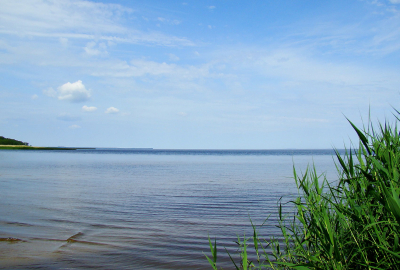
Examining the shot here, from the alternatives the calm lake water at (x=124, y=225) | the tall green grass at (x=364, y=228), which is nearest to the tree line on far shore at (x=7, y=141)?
the calm lake water at (x=124, y=225)

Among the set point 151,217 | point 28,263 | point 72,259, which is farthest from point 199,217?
point 28,263

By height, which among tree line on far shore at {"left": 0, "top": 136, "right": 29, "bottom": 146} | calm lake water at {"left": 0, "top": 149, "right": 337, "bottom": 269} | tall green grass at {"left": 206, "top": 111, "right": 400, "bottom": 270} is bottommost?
calm lake water at {"left": 0, "top": 149, "right": 337, "bottom": 269}

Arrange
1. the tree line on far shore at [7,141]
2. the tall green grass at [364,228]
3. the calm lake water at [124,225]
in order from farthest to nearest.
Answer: the tree line on far shore at [7,141] < the calm lake water at [124,225] < the tall green grass at [364,228]

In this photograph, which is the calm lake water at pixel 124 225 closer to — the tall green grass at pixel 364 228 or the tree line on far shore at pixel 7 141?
the tall green grass at pixel 364 228

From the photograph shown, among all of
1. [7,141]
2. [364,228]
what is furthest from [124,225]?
[7,141]

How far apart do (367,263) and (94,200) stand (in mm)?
14129

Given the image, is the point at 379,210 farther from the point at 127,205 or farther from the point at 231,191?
the point at 231,191

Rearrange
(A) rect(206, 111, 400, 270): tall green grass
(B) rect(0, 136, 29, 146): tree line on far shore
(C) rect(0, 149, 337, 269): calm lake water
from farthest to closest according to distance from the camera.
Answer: (B) rect(0, 136, 29, 146): tree line on far shore, (C) rect(0, 149, 337, 269): calm lake water, (A) rect(206, 111, 400, 270): tall green grass

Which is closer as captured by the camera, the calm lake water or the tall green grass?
the tall green grass

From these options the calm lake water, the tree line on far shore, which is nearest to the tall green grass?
the calm lake water

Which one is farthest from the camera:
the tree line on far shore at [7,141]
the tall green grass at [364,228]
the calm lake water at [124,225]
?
the tree line on far shore at [7,141]

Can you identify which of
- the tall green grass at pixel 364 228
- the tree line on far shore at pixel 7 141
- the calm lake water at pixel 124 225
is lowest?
the calm lake water at pixel 124 225

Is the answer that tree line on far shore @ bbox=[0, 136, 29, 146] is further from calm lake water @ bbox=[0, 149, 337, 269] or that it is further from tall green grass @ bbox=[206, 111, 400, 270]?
tall green grass @ bbox=[206, 111, 400, 270]

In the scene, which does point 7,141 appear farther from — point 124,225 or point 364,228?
point 364,228
